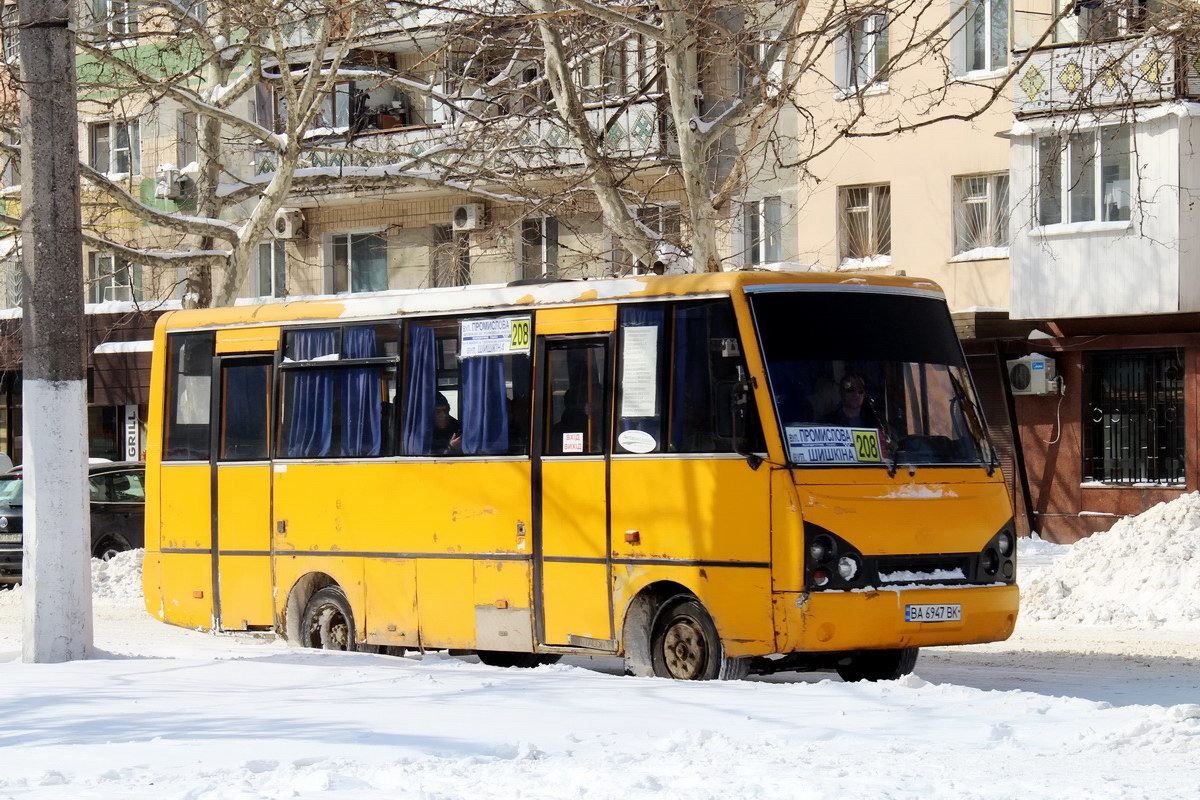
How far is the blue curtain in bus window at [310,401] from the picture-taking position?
52.1ft

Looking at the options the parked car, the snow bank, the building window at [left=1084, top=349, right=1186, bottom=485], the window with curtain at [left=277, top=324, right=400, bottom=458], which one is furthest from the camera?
the building window at [left=1084, top=349, right=1186, bottom=485]

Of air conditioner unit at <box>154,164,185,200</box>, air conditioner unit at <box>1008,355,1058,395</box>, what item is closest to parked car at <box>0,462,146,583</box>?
air conditioner unit at <box>1008,355,1058,395</box>

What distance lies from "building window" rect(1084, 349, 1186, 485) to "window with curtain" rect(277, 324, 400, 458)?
1887 cm

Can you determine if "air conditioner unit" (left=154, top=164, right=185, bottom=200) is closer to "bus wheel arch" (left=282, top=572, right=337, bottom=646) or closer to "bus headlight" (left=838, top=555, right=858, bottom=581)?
"bus wheel arch" (left=282, top=572, right=337, bottom=646)

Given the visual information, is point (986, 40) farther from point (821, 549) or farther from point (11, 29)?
point (821, 549)

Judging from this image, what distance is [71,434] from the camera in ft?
44.0

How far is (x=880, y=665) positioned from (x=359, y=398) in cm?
453

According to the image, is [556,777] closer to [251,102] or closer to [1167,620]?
[1167,620]

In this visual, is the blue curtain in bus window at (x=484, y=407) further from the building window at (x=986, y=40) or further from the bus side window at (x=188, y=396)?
the building window at (x=986, y=40)

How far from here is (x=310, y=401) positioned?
16016mm

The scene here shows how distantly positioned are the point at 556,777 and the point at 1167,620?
11861mm

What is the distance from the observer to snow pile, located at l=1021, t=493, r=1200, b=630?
63.2 feet

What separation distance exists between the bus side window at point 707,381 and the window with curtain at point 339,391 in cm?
301

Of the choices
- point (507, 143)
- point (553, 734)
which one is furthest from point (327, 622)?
point (507, 143)
